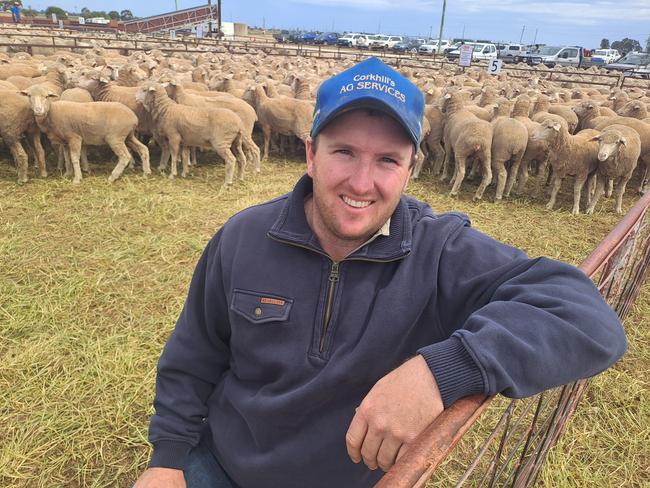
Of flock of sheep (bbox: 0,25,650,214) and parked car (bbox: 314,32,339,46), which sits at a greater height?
parked car (bbox: 314,32,339,46)

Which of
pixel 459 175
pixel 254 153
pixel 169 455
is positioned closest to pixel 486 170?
pixel 459 175

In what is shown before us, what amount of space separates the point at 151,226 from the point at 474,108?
280 inches

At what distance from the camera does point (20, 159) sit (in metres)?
6.96

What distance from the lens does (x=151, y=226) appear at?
598 cm

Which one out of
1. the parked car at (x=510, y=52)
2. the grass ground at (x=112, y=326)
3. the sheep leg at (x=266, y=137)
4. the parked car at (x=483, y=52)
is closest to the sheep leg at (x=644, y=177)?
the grass ground at (x=112, y=326)

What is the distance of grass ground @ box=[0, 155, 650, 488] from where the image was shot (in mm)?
2848

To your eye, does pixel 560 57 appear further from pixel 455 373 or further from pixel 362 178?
pixel 455 373

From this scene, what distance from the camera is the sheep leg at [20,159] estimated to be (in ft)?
22.7

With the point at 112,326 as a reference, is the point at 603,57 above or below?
above

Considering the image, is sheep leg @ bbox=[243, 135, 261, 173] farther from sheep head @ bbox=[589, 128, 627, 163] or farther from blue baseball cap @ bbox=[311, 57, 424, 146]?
blue baseball cap @ bbox=[311, 57, 424, 146]

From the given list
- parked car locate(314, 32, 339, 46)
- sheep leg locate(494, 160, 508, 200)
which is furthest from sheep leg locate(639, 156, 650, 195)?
parked car locate(314, 32, 339, 46)

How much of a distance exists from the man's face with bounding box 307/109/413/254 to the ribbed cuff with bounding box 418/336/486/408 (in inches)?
23.1

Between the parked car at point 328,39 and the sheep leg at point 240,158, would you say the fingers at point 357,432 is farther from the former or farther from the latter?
the parked car at point 328,39

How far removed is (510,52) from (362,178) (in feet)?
142
